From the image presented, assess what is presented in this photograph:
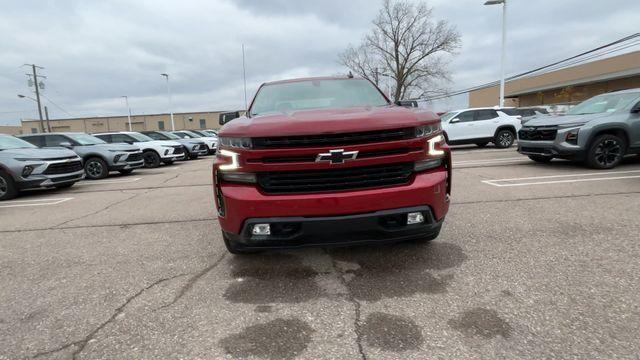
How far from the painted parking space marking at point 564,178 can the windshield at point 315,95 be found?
3.91 m

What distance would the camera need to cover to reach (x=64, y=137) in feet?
38.4

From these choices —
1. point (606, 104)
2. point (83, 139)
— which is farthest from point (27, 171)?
point (606, 104)

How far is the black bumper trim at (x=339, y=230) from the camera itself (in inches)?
108

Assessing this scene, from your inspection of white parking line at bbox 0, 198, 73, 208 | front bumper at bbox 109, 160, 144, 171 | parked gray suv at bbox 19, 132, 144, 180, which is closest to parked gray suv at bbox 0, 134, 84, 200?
white parking line at bbox 0, 198, 73, 208

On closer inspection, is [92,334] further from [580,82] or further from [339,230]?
[580,82]

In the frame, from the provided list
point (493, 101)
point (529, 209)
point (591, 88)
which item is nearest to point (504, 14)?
point (591, 88)

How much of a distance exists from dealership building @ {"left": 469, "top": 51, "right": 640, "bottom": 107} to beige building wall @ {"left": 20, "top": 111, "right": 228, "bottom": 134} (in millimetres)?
57841

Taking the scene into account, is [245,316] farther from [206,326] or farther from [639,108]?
[639,108]

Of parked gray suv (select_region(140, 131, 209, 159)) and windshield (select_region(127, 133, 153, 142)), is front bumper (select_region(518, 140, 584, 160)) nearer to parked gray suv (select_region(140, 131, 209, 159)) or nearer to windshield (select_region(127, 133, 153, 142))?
windshield (select_region(127, 133, 153, 142))

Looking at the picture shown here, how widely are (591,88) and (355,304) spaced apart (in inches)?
1619

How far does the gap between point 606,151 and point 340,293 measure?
7.64 metres

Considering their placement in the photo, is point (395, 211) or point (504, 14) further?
point (504, 14)

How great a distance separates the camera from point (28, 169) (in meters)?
8.21

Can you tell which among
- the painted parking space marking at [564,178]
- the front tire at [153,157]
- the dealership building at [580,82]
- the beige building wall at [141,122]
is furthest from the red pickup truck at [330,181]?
the beige building wall at [141,122]
